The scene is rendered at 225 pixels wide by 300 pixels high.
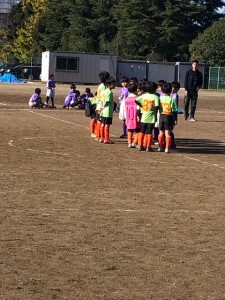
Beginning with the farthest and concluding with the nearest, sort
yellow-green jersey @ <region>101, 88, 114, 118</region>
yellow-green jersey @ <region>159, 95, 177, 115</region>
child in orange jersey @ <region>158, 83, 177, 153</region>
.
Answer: yellow-green jersey @ <region>101, 88, 114, 118</region>
yellow-green jersey @ <region>159, 95, 177, 115</region>
child in orange jersey @ <region>158, 83, 177, 153</region>

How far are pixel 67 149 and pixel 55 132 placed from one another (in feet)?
13.6

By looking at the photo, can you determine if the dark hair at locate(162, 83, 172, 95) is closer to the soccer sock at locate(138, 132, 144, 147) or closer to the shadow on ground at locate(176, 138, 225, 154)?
the soccer sock at locate(138, 132, 144, 147)

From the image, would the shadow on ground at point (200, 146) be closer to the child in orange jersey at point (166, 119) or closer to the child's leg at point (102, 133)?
the child in orange jersey at point (166, 119)

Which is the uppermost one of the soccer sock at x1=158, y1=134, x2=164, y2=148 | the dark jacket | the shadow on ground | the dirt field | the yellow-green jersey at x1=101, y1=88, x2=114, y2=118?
the dark jacket

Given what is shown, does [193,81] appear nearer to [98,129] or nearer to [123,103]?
[123,103]

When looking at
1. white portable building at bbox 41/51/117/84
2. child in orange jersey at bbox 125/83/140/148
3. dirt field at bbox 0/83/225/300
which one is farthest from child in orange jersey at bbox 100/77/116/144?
white portable building at bbox 41/51/117/84

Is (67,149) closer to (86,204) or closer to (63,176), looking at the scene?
(63,176)

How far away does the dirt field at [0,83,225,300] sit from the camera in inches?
260

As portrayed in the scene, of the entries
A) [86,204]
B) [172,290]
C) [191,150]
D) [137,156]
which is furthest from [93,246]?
[191,150]

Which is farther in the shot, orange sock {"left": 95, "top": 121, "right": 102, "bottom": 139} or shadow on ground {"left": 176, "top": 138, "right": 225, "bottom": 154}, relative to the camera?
orange sock {"left": 95, "top": 121, "right": 102, "bottom": 139}

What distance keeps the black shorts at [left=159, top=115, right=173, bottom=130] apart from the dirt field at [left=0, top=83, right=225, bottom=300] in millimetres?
562

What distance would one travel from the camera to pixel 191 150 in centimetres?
1764

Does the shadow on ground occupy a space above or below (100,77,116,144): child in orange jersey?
below

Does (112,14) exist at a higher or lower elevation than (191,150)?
higher
